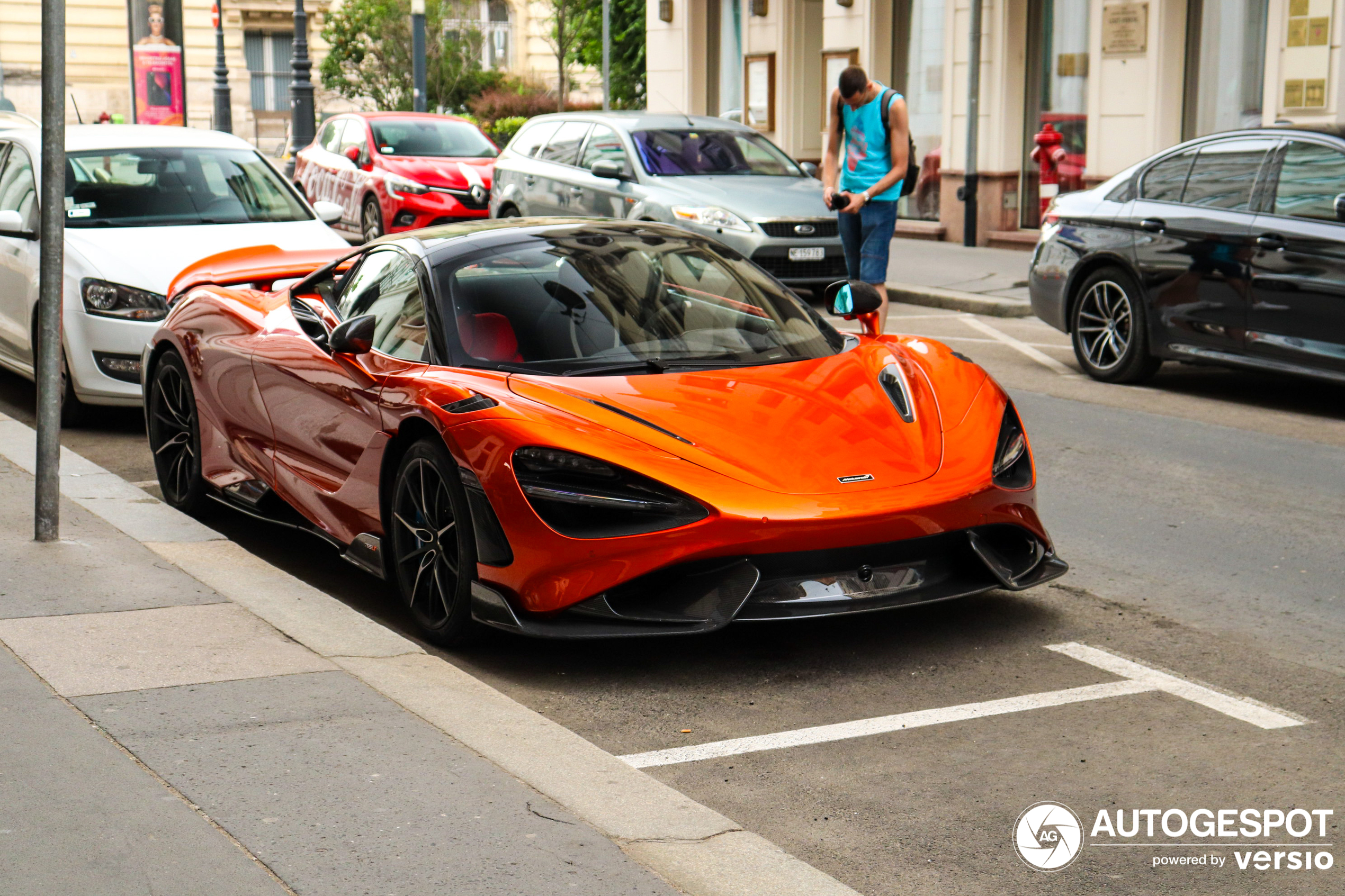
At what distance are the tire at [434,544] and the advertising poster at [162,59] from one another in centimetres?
3500

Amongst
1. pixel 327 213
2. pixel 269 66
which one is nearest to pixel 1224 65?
pixel 327 213

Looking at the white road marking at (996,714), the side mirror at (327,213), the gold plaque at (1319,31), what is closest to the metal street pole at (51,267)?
the white road marking at (996,714)

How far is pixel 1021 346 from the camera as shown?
12.4m

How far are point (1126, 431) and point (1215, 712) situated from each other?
172 inches

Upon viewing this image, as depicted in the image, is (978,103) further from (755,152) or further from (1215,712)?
(1215,712)

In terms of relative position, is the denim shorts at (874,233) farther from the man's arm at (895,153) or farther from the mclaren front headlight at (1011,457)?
the mclaren front headlight at (1011,457)

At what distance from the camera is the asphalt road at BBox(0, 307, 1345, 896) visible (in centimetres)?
386

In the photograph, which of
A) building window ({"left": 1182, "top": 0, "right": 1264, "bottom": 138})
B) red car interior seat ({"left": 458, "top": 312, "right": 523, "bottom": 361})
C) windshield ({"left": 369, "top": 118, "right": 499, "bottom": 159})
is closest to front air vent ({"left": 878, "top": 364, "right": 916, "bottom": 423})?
red car interior seat ({"left": 458, "top": 312, "right": 523, "bottom": 361})

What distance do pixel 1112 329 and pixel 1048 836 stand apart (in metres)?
7.18

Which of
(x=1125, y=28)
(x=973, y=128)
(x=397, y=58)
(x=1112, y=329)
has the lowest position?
(x=1112, y=329)

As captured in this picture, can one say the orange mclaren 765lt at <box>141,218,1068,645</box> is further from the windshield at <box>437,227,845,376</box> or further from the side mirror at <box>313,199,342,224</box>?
the side mirror at <box>313,199,342,224</box>

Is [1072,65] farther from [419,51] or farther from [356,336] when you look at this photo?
[419,51]

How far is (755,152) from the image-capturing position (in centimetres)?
1588

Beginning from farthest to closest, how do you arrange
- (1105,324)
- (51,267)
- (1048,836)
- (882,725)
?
1. (1105,324)
2. (51,267)
3. (882,725)
4. (1048,836)
